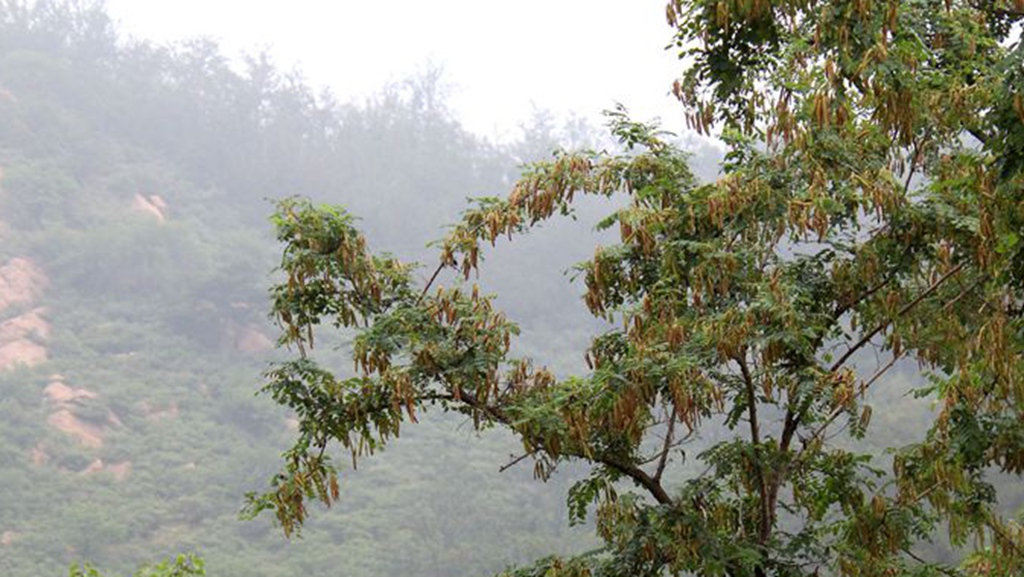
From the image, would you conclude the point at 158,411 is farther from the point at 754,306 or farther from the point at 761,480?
the point at 754,306

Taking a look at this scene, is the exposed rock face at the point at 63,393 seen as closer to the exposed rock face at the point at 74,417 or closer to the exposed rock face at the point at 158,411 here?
the exposed rock face at the point at 74,417

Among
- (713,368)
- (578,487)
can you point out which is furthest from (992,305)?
(578,487)

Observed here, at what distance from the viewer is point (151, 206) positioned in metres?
39.7

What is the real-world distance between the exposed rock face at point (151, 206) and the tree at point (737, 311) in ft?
113

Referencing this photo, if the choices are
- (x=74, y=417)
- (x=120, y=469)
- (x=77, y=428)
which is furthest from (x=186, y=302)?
(x=120, y=469)

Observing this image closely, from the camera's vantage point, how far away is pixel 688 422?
471 cm

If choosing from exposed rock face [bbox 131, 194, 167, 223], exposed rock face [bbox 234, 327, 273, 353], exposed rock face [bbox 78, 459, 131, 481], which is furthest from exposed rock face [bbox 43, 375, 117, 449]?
exposed rock face [bbox 131, 194, 167, 223]

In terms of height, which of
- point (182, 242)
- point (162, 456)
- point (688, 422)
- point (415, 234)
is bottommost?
point (688, 422)

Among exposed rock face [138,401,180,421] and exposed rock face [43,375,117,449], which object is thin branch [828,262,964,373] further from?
exposed rock face [138,401,180,421]

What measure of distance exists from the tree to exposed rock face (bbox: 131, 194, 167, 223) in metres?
34.4

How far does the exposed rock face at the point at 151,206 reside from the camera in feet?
128

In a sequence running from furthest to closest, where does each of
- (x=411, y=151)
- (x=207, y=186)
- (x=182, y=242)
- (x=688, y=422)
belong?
(x=411, y=151) < (x=207, y=186) < (x=182, y=242) < (x=688, y=422)

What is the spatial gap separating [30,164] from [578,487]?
34905mm

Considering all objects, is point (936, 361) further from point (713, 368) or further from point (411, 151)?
point (411, 151)
